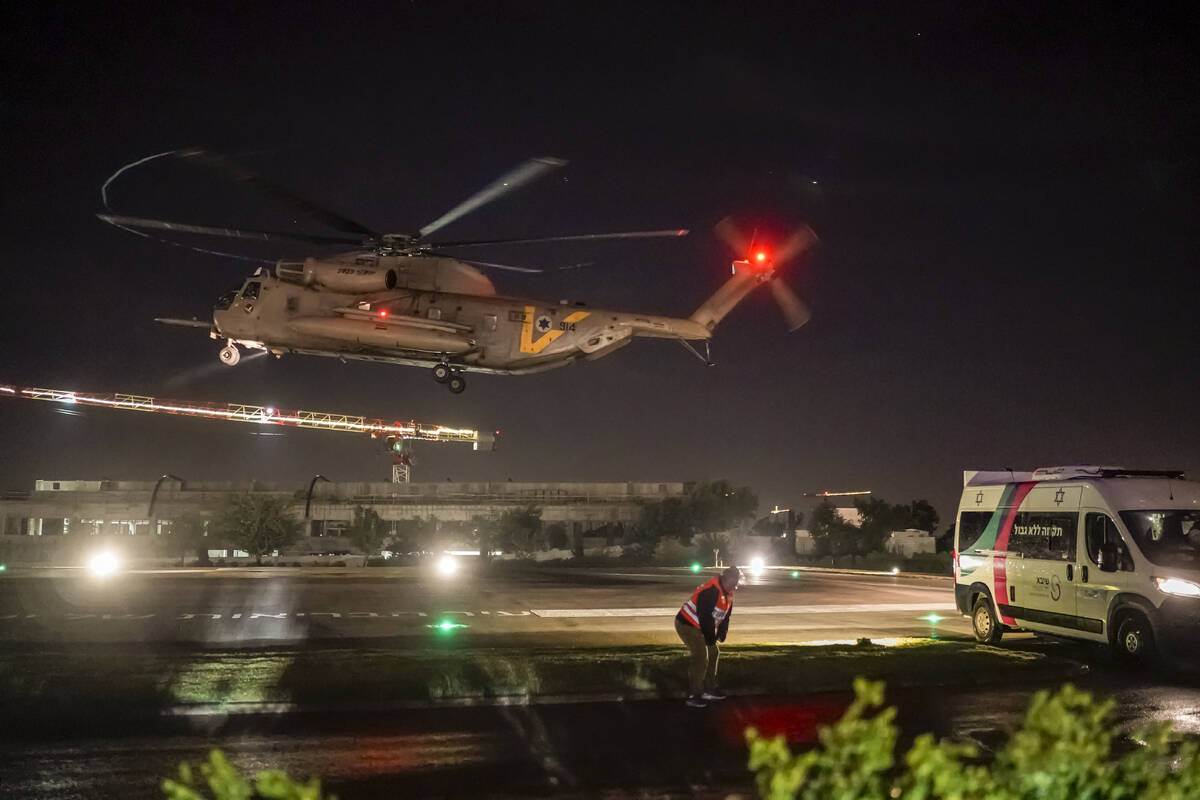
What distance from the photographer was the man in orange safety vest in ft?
36.3

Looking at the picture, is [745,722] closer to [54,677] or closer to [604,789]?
[604,789]

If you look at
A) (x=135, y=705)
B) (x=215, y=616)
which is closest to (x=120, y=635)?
(x=215, y=616)

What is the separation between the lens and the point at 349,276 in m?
20.4

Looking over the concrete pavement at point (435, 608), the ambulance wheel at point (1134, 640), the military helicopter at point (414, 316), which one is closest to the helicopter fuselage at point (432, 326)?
the military helicopter at point (414, 316)

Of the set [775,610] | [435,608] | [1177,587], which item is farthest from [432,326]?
[1177,587]

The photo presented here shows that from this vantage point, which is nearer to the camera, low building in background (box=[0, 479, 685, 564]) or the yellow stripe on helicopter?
the yellow stripe on helicopter

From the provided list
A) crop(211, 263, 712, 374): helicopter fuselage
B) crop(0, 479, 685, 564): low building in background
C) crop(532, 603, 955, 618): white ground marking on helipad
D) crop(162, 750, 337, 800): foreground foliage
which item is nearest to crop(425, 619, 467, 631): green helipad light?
crop(532, 603, 955, 618): white ground marking on helipad

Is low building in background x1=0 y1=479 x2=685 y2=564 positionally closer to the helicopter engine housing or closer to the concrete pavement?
the concrete pavement

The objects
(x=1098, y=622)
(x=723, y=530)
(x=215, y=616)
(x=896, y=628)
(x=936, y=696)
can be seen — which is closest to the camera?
(x=936, y=696)

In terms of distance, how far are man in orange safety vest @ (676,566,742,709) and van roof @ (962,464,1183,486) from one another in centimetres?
713

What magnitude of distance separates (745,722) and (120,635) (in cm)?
1256

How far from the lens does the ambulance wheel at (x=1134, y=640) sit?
A: 520 inches

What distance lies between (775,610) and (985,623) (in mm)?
7043

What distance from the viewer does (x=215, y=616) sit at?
21203 mm
